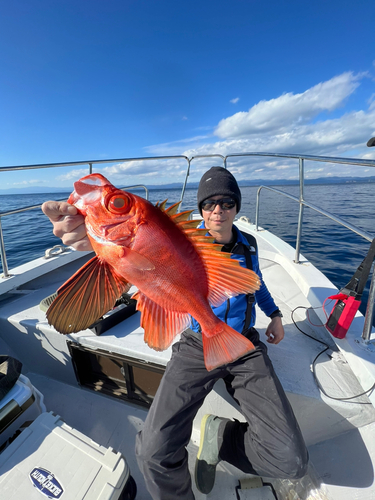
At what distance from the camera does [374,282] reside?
1581 millimetres

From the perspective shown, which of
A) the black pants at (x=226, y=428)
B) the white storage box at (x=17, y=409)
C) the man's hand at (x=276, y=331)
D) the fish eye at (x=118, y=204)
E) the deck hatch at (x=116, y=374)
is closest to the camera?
the fish eye at (x=118, y=204)

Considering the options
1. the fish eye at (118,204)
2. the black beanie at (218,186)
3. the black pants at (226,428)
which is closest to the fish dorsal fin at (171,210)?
the fish eye at (118,204)

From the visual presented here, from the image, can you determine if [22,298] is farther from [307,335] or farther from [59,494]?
[307,335]

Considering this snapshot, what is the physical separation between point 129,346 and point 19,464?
948 mm

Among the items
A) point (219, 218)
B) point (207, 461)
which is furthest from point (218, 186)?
point (207, 461)

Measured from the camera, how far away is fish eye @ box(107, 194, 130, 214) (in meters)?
0.99

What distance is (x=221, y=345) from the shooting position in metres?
1.25

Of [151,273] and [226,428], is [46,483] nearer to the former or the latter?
[226,428]

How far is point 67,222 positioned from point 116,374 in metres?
1.96

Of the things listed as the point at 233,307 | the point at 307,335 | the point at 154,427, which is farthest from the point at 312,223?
the point at 154,427

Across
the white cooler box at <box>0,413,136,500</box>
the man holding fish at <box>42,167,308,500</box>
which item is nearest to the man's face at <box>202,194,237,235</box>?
the man holding fish at <box>42,167,308,500</box>

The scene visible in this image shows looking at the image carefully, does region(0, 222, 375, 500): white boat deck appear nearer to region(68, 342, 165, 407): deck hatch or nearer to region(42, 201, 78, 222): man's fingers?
region(68, 342, 165, 407): deck hatch

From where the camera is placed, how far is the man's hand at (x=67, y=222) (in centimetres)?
102

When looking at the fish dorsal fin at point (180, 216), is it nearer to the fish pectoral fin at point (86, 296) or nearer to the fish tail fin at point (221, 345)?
the fish pectoral fin at point (86, 296)
